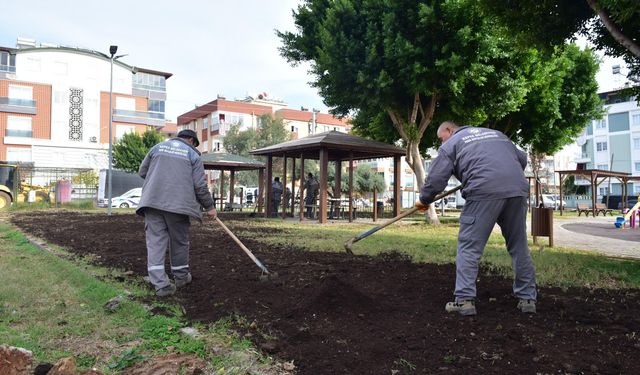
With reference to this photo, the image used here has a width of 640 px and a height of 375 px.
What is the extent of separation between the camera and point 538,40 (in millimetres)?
6730

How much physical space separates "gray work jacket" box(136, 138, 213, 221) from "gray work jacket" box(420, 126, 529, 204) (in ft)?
8.07

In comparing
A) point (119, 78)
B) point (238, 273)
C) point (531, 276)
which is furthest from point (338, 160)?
point (119, 78)

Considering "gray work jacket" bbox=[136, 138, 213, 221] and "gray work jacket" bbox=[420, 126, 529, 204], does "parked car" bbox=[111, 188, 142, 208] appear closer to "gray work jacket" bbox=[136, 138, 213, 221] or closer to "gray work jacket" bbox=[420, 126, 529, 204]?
"gray work jacket" bbox=[136, 138, 213, 221]

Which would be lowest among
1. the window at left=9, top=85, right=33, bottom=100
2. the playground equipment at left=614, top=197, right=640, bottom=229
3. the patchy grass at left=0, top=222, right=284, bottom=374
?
the patchy grass at left=0, top=222, right=284, bottom=374

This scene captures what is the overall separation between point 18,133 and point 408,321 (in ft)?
165

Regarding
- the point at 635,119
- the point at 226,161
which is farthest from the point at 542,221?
the point at 635,119

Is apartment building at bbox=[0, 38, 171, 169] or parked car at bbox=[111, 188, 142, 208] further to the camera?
apartment building at bbox=[0, 38, 171, 169]

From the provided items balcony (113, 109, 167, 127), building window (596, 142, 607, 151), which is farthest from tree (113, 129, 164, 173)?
building window (596, 142, 607, 151)

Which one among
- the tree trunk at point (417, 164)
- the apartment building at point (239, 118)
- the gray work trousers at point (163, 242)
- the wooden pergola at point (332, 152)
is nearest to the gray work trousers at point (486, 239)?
the gray work trousers at point (163, 242)

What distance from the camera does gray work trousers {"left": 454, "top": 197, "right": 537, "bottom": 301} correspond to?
380 centimetres

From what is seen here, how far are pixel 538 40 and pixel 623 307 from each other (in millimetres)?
4200

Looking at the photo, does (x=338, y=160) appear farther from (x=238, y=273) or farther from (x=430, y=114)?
(x=238, y=273)

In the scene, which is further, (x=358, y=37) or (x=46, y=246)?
(x=358, y=37)

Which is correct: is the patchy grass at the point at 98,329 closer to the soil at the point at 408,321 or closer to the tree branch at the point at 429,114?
the soil at the point at 408,321
